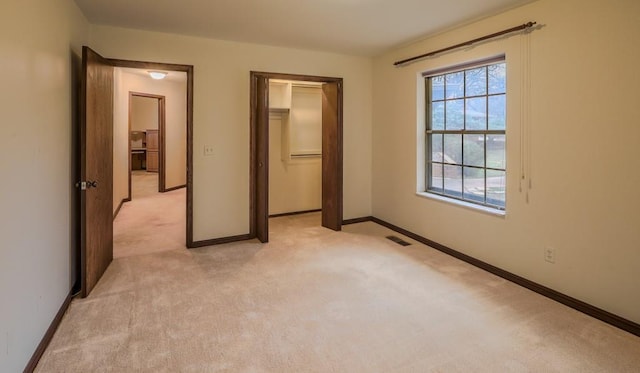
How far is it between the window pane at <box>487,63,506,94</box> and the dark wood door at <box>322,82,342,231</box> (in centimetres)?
184

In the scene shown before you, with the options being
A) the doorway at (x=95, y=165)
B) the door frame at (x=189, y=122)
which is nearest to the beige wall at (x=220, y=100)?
the door frame at (x=189, y=122)

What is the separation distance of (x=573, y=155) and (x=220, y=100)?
133 inches

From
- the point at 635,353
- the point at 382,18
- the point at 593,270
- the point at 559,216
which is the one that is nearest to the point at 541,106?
the point at 559,216

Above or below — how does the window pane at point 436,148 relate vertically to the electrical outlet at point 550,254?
above

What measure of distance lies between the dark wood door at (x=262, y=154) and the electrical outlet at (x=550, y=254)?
107 inches

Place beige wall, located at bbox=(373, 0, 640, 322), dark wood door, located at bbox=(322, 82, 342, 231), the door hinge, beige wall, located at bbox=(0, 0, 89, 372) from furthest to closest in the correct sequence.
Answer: dark wood door, located at bbox=(322, 82, 342, 231) → the door hinge → beige wall, located at bbox=(373, 0, 640, 322) → beige wall, located at bbox=(0, 0, 89, 372)

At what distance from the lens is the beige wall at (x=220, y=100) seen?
12.6ft

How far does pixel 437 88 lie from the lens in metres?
4.17

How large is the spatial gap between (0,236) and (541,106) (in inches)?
137

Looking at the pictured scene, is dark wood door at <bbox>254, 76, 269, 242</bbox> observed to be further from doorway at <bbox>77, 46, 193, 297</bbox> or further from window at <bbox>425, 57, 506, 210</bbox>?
window at <bbox>425, 57, 506, 210</bbox>

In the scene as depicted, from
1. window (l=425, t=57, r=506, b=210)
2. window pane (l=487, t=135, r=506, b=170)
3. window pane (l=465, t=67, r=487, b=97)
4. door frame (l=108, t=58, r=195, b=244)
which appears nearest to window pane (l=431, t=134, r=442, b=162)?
window (l=425, t=57, r=506, b=210)

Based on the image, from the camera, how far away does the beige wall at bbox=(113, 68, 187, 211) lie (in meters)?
5.94

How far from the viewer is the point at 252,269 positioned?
343cm

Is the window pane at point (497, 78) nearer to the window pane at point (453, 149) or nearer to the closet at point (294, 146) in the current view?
the window pane at point (453, 149)
